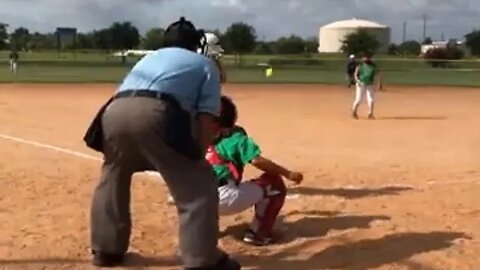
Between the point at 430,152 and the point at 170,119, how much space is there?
888cm

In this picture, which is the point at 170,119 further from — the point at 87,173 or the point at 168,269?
the point at 87,173

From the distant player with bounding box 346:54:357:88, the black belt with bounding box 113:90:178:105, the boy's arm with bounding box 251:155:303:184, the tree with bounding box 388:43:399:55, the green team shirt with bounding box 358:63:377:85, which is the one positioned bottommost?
the tree with bounding box 388:43:399:55

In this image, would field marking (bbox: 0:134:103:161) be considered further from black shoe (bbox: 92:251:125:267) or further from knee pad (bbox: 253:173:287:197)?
black shoe (bbox: 92:251:125:267)

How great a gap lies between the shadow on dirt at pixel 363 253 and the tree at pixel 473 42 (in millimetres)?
89122

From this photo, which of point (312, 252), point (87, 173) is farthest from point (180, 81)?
point (87, 173)

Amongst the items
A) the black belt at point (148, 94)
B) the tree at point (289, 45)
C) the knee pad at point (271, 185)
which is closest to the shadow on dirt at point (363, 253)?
the knee pad at point (271, 185)

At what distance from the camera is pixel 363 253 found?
6.63 m

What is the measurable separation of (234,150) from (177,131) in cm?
121

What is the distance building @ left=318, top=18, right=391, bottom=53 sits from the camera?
438 feet

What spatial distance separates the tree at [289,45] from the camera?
10450 cm

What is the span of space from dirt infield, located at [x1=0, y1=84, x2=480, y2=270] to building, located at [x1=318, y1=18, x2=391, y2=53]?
116 m

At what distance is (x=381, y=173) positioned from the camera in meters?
11.1

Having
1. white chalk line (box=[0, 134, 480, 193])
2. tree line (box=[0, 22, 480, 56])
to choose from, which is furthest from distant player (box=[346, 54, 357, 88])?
tree line (box=[0, 22, 480, 56])

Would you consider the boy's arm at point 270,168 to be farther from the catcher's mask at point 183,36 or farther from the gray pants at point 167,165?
the catcher's mask at point 183,36
